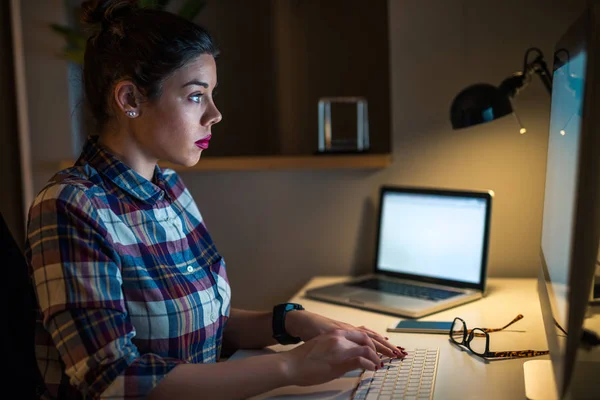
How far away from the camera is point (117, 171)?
1.24m

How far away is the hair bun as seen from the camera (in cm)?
128

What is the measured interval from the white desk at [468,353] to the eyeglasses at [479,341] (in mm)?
16

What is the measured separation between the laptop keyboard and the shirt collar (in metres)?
0.74

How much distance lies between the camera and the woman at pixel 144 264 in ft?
3.42

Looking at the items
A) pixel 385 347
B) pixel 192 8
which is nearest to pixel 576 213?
pixel 385 347

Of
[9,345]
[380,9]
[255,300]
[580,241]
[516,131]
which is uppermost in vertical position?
[380,9]

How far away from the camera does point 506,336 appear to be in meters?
1.41

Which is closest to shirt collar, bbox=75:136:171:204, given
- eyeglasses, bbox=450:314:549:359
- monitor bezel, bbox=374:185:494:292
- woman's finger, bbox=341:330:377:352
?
woman's finger, bbox=341:330:377:352

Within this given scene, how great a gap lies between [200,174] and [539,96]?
0.99 metres

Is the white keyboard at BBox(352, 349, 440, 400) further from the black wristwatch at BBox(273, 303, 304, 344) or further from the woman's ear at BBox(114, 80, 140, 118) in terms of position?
the woman's ear at BBox(114, 80, 140, 118)

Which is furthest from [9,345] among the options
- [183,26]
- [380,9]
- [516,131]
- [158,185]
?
[380,9]

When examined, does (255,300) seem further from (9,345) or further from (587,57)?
(587,57)

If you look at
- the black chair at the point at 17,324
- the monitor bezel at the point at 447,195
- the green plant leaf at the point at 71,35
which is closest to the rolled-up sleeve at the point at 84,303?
the black chair at the point at 17,324

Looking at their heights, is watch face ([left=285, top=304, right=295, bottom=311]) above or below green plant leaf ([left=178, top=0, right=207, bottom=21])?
below
